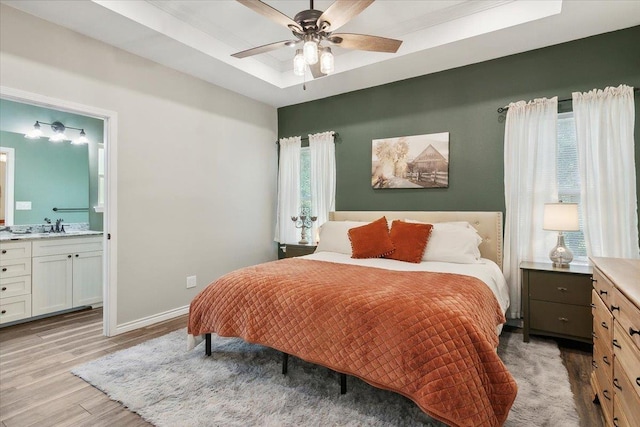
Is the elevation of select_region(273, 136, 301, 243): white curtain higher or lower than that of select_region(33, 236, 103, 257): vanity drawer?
higher

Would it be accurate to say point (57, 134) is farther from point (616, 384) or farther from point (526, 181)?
point (616, 384)

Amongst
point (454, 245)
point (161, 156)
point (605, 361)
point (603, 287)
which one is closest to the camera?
point (605, 361)

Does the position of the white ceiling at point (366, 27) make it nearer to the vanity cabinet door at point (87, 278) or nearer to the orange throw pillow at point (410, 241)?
the orange throw pillow at point (410, 241)

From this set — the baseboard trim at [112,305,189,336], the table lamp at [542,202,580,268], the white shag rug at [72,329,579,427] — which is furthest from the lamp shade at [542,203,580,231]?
the baseboard trim at [112,305,189,336]

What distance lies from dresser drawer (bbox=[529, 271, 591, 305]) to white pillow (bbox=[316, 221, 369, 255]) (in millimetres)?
1722

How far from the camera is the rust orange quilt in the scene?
1563 mm

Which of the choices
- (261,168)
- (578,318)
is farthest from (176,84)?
(578,318)

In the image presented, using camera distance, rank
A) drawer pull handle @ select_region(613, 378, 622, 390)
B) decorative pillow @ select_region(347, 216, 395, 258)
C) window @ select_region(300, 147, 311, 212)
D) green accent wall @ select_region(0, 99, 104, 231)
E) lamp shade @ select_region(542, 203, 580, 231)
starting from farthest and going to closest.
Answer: window @ select_region(300, 147, 311, 212) → green accent wall @ select_region(0, 99, 104, 231) → decorative pillow @ select_region(347, 216, 395, 258) → lamp shade @ select_region(542, 203, 580, 231) → drawer pull handle @ select_region(613, 378, 622, 390)

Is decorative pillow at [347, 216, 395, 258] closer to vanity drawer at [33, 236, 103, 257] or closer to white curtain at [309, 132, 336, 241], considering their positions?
white curtain at [309, 132, 336, 241]

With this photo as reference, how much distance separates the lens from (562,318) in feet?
9.09

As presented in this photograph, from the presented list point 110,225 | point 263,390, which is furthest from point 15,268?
point 263,390

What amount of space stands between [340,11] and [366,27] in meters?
1.46

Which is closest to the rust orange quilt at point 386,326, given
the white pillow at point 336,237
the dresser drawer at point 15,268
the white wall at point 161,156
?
the white pillow at point 336,237

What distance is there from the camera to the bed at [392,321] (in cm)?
157
